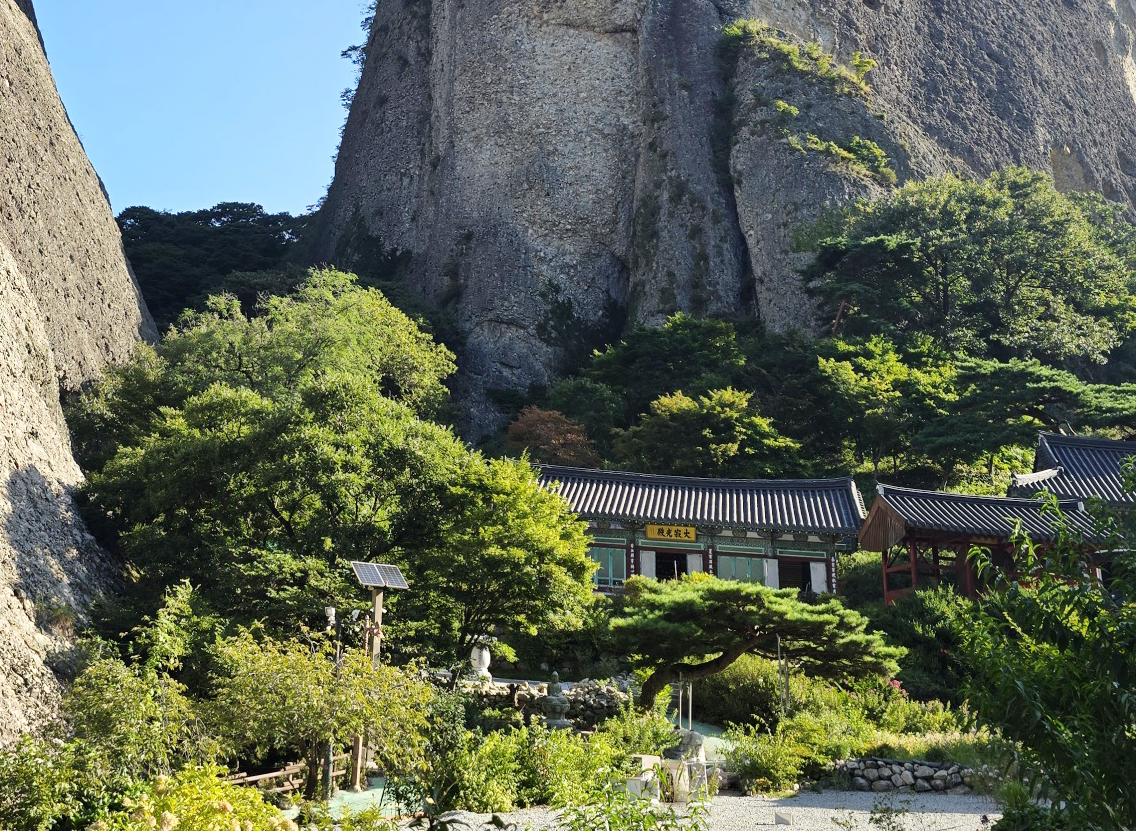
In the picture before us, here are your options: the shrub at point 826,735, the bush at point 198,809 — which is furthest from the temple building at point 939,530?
the bush at point 198,809

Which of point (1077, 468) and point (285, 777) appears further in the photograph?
point (1077, 468)

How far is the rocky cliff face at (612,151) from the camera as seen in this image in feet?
138

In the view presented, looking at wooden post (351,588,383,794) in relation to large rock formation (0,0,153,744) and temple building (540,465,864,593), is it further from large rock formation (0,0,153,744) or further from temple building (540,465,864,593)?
temple building (540,465,864,593)

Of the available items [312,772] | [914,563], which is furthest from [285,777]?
[914,563]

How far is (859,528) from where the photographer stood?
24.1 metres

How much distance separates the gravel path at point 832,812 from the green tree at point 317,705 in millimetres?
1570

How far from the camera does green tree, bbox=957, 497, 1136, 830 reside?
6.56 m

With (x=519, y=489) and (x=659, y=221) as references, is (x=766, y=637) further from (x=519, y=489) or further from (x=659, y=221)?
(x=659, y=221)

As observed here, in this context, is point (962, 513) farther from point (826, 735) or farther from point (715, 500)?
point (826, 735)

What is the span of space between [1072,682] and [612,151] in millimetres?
41345

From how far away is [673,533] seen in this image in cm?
2511

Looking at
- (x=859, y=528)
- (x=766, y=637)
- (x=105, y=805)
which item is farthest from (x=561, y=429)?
(x=105, y=805)

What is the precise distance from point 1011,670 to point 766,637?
27.7 ft

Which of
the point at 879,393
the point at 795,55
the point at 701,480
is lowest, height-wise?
the point at 701,480
